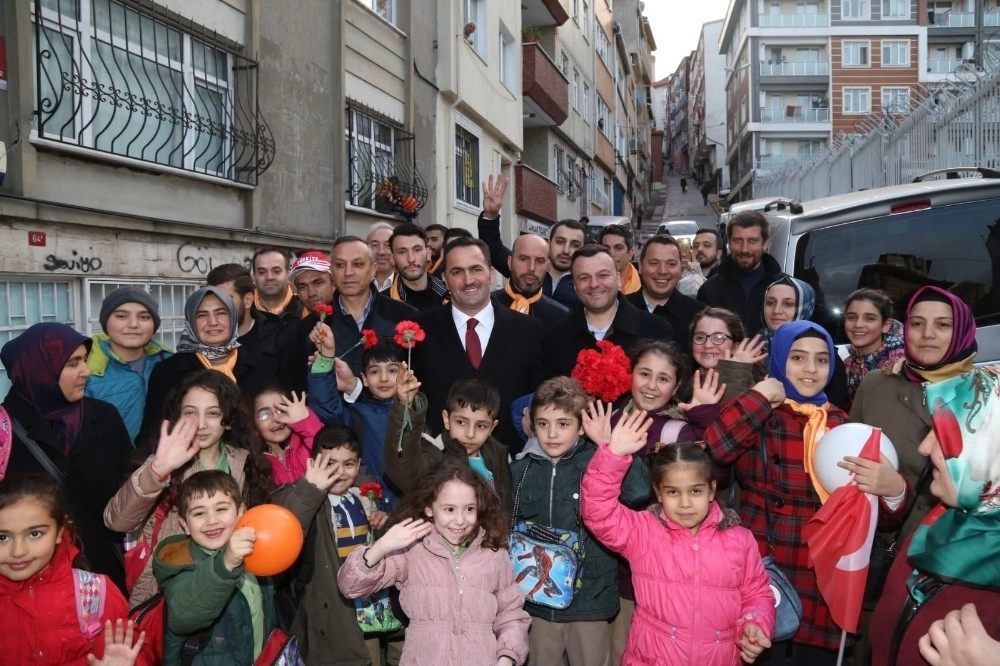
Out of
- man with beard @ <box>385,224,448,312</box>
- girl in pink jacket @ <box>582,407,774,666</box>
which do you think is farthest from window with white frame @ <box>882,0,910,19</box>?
girl in pink jacket @ <box>582,407,774,666</box>

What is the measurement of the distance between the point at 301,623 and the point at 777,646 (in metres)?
2.21

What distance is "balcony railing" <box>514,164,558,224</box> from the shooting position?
19.1 meters

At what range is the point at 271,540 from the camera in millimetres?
3098

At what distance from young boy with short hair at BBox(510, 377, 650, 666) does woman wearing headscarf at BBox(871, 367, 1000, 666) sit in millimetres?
1446

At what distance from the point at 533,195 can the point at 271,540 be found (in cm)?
1737

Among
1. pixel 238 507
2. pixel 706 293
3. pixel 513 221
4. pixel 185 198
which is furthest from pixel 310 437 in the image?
pixel 513 221

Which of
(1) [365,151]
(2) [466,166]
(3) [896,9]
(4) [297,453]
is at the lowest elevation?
(4) [297,453]

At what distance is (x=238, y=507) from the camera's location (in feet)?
10.8

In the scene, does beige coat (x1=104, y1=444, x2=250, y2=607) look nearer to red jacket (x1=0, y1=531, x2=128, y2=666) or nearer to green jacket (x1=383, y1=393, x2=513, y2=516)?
red jacket (x1=0, y1=531, x2=128, y2=666)

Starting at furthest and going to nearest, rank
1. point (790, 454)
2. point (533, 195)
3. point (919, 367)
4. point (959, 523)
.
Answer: point (533, 195), point (919, 367), point (790, 454), point (959, 523)

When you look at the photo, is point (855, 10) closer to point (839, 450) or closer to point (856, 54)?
point (856, 54)

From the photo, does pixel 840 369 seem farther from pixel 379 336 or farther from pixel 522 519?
pixel 379 336

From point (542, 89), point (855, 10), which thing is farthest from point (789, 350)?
point (855, 10)

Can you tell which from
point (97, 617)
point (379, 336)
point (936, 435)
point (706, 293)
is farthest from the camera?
point (706, 293)
